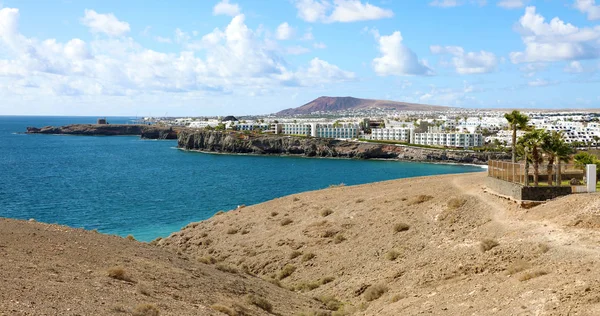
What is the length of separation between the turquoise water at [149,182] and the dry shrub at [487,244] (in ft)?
96.0

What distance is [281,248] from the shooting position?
95.2ft

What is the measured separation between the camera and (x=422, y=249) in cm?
2361

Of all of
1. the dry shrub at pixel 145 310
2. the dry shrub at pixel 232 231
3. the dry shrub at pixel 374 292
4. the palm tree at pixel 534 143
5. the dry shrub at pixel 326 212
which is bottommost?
the dry shrub at pixel 232 231

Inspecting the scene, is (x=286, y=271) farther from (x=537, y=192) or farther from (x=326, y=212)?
(x=537, y=192)

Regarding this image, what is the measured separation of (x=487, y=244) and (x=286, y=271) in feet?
31.5

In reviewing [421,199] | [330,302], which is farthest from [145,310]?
[421,199]

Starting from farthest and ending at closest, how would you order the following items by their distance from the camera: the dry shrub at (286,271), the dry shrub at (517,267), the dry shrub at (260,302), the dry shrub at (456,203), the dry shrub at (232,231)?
1. the dry shrub at (232,231)
2. the dry shrub at (456,203)
3. the dry shrub at (286,271)
4. the dry shrub at (260,302)
5. the dry shrub at (517,267)

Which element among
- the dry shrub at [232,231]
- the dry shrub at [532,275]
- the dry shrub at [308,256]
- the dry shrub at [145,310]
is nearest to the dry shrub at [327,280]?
the dry shrub at [308,256]

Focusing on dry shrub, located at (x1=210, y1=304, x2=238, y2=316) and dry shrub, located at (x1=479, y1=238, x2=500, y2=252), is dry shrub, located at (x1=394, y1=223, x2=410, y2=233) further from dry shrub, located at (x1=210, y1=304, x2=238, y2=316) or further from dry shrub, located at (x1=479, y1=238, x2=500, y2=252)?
dry shrub, located at (x1=210, y1=304, x2=238, y2=316)

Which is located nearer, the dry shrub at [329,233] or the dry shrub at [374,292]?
the dry shrub at [374,292]

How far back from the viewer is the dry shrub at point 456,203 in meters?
27.3

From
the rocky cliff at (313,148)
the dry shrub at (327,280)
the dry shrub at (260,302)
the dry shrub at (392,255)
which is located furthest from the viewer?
the rocky cliff at (313,148)

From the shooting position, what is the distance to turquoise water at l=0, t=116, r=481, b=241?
52.9 m

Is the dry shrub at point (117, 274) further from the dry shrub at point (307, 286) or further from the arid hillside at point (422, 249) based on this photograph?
the dry shrub at point (307, 286)
